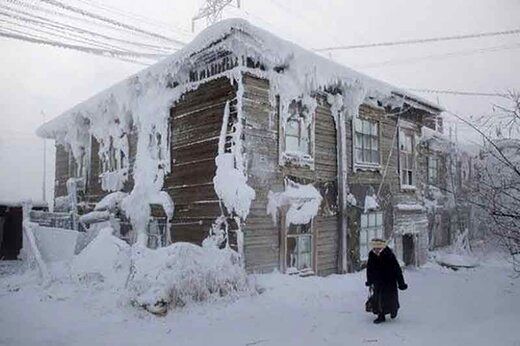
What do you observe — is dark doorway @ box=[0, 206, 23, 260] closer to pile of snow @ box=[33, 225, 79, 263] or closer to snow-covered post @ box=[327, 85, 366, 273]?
pile of snow @ box=[33, 225, 79, 263]

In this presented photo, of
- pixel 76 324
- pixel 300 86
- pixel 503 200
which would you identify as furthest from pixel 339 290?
pixel 76 324

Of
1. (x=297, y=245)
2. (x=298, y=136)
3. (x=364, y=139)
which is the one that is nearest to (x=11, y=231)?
(x=297, y=245)

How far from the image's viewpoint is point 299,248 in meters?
11.1

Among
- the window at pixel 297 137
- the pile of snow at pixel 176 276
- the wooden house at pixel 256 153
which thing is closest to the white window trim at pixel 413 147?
the wooden house at pixel 256 153

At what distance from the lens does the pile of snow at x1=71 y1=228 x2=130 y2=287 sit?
9.33 m

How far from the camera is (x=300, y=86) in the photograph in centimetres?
1112

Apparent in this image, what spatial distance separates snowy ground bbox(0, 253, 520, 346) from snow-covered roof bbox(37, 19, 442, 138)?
471cm

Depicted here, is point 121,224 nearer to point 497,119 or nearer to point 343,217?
point 343,217

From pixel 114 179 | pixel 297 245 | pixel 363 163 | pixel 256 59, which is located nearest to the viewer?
pixel 256 59

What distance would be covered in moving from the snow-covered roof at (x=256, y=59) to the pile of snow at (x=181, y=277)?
14.1 ft

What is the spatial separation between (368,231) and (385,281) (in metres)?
6.24

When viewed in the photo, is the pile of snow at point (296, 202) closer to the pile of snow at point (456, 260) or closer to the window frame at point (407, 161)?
the window frame at point (407, 161)

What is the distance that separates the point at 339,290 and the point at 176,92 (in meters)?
6.24

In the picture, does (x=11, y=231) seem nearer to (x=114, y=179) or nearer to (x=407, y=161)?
(x=114, y=179)
